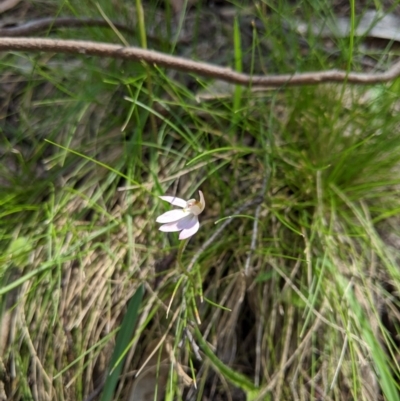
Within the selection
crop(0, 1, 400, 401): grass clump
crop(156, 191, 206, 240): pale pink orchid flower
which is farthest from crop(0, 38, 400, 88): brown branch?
crop(156, 191, 206, 240): pale pink orchid flower

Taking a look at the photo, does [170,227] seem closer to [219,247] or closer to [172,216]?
[172,216]

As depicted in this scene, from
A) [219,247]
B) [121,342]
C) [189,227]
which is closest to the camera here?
[189,227]

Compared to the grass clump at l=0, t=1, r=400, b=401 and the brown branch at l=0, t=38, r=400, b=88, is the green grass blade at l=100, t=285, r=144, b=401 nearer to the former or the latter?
the grass clump at l=0, t=1, r=400, b=401

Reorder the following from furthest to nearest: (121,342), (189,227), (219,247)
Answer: (219,247)
(121,342)
(189,227)

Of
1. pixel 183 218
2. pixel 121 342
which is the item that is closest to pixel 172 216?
pixel 183 218

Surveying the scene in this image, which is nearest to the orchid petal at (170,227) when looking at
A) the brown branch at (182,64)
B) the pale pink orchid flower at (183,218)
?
the pale pink orchid flower at (183,218)

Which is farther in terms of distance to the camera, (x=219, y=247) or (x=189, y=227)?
(x=219, y=247)

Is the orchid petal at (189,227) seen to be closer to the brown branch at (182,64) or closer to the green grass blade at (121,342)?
the green grass blade at (121,342)
